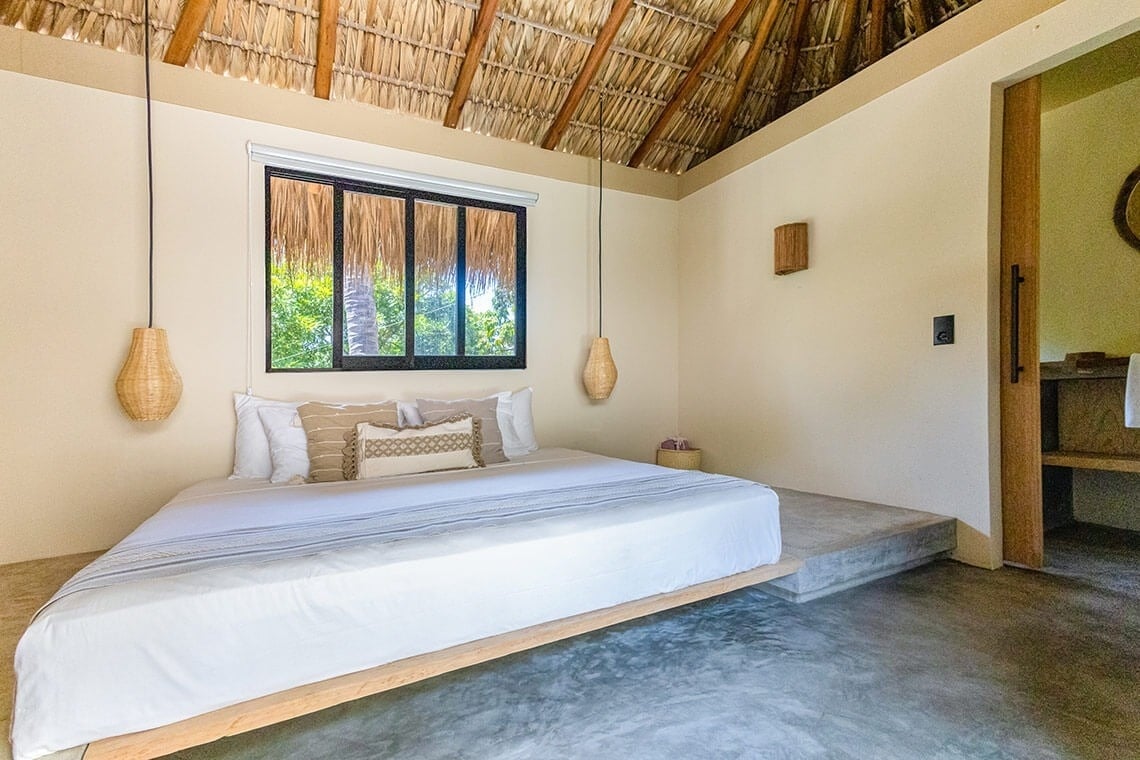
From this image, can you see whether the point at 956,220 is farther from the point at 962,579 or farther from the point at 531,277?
the point at 531,277

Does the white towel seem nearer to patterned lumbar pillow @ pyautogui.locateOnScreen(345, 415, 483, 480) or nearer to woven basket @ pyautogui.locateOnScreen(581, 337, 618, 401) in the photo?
woven basket @ pyautogui.locateOnScreen(581, 337, 618, 401)

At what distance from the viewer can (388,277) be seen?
3.42 meters

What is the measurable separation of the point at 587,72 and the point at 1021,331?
3082mm

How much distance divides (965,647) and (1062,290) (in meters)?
3.10

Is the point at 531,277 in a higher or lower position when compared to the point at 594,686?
higher

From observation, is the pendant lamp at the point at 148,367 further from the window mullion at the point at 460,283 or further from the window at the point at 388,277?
the window mullion at the point at 460,283

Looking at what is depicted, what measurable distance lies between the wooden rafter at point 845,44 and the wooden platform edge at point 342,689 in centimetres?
394

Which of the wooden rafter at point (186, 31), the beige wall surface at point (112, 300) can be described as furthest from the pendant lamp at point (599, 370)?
the wooden rafter at point (186, 31)

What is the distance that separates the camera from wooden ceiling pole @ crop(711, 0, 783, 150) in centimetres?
359

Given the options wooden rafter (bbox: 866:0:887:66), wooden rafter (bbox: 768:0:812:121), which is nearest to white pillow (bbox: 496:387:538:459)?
wooden rafter (bbox: 768:0:812:121)

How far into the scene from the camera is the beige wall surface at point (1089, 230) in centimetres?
326

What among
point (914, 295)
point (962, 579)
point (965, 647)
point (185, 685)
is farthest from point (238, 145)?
point (962, 579)

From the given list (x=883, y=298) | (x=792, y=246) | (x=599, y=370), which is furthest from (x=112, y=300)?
(x=883, y=298)

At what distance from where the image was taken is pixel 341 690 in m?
1.32
